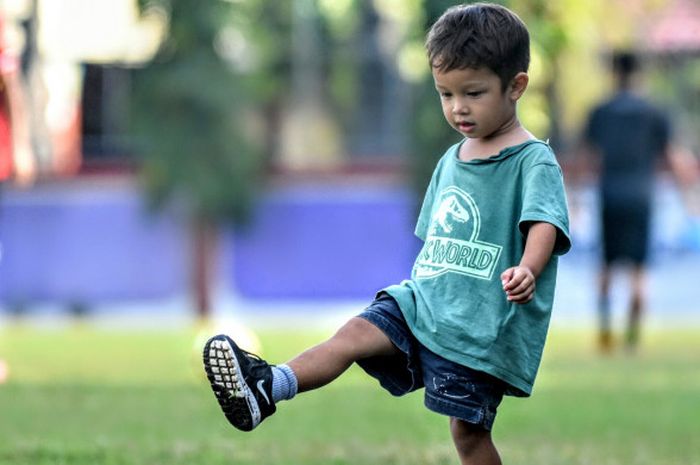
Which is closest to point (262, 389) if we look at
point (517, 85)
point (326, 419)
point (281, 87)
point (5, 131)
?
point (517, 85)

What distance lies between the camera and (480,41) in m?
4.45

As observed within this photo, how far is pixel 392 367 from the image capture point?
477 centimetres

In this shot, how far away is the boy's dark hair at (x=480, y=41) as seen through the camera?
445 cm

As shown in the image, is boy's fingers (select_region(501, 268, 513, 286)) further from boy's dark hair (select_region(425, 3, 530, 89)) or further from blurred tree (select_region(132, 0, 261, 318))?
blurred tree (select_region(132, 0, 261, 318))

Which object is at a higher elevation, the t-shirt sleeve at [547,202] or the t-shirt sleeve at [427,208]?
the t-shirt sleeve at [547,202]

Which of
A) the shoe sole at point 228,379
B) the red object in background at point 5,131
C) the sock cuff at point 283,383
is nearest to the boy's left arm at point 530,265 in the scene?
the sock cuff at point 283,383

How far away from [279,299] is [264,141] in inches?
87.4

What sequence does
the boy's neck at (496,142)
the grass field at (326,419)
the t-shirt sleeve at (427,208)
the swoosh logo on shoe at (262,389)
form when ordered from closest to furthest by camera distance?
the swoosh logo on shoe at (262,389)
the boy's neck at (496,142)
the t-shirt sleeve at (427,208)
the grass field at (326,419)

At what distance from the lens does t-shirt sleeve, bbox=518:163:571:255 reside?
14.5ft

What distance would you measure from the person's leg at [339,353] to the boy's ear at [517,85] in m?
0.76

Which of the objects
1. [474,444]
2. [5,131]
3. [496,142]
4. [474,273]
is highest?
[496,142]

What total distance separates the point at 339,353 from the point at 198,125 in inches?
641

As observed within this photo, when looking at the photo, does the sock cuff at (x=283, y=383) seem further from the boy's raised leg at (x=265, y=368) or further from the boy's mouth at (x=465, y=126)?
the boy's mouth at (x=465, y=126)

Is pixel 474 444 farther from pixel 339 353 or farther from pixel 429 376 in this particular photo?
pixel 339 353
